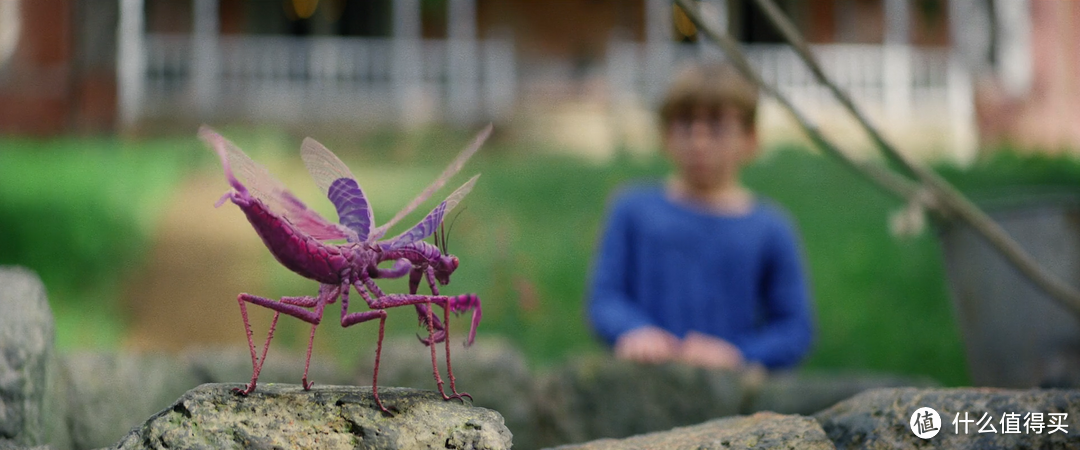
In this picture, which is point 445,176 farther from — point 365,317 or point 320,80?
point 320,80

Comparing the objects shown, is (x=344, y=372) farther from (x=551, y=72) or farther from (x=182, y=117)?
(x=551, y=72)

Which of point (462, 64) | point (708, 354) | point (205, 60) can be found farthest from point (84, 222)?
point (462, 64)

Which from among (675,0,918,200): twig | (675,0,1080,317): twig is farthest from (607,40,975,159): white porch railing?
(675,0,1080,317): twig

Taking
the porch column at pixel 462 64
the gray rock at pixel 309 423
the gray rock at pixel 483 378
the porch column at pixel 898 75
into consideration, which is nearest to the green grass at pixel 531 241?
the gray rock at pixel 483 378

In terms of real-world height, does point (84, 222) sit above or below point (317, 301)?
below

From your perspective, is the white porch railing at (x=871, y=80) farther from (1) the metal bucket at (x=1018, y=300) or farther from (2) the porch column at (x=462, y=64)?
(1) the metal bucket at (x=1018, y=300)

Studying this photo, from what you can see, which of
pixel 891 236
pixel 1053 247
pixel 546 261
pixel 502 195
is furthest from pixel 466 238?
pixel 1053 247
